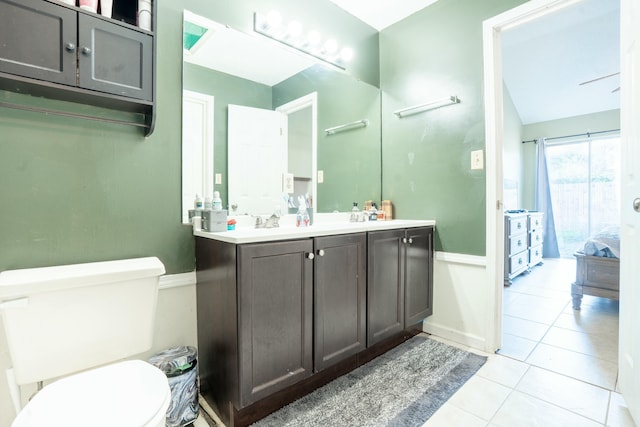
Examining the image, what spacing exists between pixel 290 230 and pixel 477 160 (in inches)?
55.7

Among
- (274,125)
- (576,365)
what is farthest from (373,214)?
(576,365)

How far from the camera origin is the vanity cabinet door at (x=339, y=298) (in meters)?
1.50

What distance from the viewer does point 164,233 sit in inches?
58.3

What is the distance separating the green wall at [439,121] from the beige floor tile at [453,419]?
1.03 m

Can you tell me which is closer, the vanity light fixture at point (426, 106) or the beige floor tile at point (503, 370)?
the beige floor tile at point (503, 370)

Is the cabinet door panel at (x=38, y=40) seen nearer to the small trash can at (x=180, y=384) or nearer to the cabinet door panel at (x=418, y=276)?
the small trash can at (x=180, y=384)

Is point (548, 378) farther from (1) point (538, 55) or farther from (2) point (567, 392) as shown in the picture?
(1) point (538, 55)

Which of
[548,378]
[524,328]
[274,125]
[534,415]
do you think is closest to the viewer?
[534,415]

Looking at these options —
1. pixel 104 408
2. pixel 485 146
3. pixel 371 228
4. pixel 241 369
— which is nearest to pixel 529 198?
pixel 485 146

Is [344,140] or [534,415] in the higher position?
[344,140]

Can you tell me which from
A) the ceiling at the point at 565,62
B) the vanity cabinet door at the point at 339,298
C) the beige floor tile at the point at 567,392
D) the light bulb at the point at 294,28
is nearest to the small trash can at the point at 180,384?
the vanity cabinet door at the point at 339,298

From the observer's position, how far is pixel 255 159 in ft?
5.98

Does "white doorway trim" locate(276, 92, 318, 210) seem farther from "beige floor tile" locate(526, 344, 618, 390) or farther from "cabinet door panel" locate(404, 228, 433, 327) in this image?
"beige floor tile" locate(526, 344, 618, 390)

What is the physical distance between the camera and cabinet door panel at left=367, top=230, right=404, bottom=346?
177 centimetres
